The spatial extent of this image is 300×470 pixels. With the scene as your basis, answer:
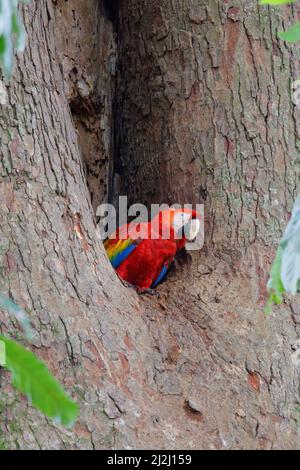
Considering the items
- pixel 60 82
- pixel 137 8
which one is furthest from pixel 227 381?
pixel 137 8

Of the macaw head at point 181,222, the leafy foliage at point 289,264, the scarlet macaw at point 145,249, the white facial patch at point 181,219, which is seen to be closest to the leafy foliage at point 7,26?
the leafy foliage at point 289,264

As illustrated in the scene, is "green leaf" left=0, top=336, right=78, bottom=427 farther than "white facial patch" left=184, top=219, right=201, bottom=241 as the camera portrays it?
No

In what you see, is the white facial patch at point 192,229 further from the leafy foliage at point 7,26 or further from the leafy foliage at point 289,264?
the leafy foliage at point 7,26

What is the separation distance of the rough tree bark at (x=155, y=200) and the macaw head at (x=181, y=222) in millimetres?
88

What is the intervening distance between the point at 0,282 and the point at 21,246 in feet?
0.54

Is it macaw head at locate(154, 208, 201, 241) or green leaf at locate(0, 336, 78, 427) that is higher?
macaw head at locate(154, 208, 201, 241)

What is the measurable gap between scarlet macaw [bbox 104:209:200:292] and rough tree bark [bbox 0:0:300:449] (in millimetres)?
252

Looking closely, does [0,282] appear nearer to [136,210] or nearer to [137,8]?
[136,210]

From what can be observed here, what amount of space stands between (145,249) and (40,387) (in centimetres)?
277

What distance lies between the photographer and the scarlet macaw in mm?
3768

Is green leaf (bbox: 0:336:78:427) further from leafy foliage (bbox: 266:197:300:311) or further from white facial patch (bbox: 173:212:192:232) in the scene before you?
white facial patch (bbox: 173:212:192:232)

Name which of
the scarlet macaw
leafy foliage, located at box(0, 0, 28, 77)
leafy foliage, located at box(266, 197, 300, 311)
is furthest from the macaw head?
leafy foliage, located at box(0, 0, 28, 77)

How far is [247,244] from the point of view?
2998 mm
